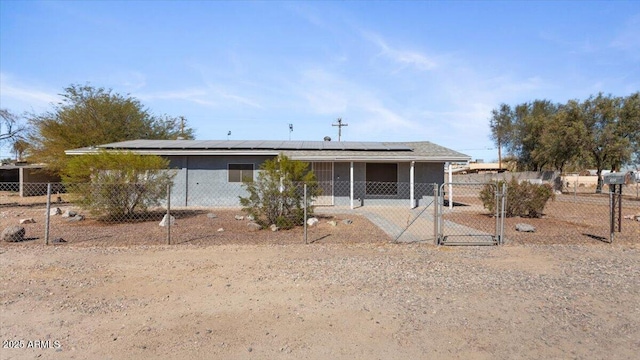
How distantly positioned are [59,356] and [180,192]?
14.5 meters

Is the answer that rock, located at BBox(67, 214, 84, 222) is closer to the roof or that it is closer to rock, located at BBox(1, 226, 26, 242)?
rock, located at BBox(1, 226, 26, 242)

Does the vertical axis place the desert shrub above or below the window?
below

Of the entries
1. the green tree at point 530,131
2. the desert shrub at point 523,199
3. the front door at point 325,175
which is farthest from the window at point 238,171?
the green tree at point 530,131

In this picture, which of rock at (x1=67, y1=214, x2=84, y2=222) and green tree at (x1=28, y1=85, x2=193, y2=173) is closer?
rock at (x1=67, y1=214, x2=84, y2=222)

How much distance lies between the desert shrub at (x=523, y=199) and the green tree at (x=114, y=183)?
10.2 metres

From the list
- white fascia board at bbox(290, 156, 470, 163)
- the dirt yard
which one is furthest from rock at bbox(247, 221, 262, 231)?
white fascia board at bbox(290, 156, 470, 163)

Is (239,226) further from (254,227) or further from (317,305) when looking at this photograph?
(317,305)

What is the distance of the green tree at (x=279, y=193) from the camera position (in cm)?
1020

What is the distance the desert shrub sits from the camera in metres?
12.9

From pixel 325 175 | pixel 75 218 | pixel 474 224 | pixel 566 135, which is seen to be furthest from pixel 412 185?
pixel 566 135

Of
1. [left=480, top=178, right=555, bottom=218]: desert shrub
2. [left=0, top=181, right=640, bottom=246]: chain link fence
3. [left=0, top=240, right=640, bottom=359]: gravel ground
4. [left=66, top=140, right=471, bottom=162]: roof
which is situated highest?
[left=66, top=140, right=471, bottom=162]: roof

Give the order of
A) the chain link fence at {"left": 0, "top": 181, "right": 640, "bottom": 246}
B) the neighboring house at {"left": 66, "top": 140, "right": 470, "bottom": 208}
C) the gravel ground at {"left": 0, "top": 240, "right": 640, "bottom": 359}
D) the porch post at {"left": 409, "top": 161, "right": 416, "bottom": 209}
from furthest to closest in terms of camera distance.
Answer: the neighboring house at {"left": 66, "top": 140, "right": 470, "bottom": 208}
the porch post at {"left": 409, "top": 161, "right": 416, "bottom": 209}
the chain link fence at {"left": 0, "top": 181, "right": 640, "bottom": 246}
the gravel ground at {"left": 0, "top": 240, "right": 640, "bottom": 359}

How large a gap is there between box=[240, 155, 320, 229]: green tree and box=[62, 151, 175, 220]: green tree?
2.72 m

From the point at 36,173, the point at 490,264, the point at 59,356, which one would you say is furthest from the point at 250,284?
the point at 36,173
